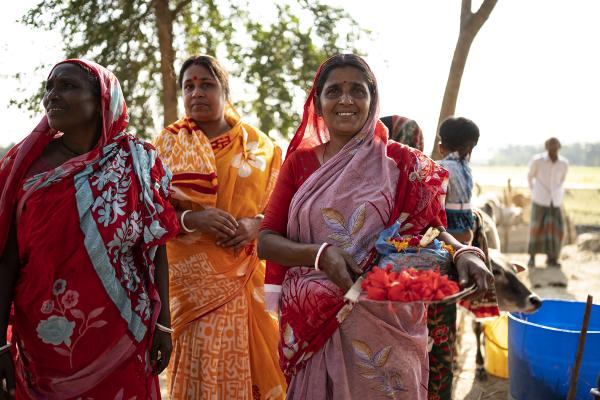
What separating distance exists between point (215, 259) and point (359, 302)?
4.06 feet

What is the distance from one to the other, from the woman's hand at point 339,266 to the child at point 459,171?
1941mm

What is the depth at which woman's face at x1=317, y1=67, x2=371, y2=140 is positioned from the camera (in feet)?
7.41

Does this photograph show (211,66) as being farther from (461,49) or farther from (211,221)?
(461,49)

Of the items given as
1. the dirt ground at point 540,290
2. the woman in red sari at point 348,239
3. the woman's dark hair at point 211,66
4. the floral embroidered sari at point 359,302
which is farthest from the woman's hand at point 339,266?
the dirt ground at point 540,290

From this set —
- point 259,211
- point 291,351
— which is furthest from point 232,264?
point 291,351

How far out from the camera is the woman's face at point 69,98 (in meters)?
2.28

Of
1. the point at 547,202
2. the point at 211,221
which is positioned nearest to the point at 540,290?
the point at 547,202

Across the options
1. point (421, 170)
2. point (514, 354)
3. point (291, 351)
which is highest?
point (421, 170)

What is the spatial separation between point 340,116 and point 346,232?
1.57 ft

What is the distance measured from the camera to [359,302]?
2.18 meters

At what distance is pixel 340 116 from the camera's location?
2.27 m

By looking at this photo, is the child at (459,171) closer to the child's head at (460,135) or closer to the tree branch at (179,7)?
the child's head at (460,135)

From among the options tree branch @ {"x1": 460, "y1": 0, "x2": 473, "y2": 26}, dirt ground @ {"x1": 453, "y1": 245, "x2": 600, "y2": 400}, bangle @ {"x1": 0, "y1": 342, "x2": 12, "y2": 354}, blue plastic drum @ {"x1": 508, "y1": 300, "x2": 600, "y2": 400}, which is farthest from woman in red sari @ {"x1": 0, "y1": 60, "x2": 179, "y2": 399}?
tree branch @ {"x1": 460, "y1": 0, "x2": 473, "y2": 26}

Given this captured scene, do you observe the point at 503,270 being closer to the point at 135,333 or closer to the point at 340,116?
the point at 340,116
